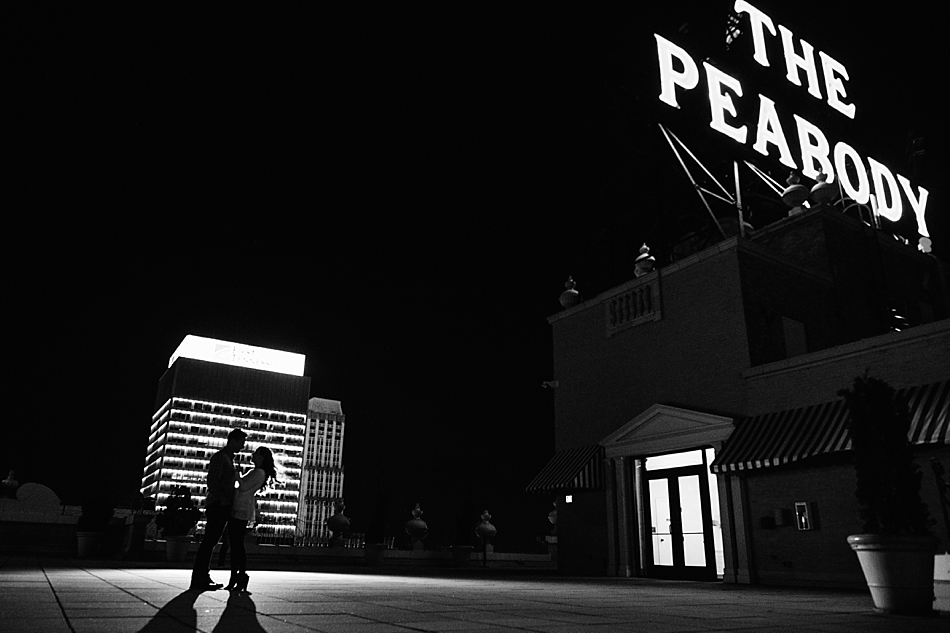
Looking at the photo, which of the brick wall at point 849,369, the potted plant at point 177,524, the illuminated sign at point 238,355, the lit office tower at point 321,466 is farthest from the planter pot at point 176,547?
the lit office tower at point 321,466

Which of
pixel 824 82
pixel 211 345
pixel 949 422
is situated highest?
pixel 211 345

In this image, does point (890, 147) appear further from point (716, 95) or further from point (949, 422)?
point (949, 422)

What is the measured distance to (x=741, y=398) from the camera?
1577 centimetres

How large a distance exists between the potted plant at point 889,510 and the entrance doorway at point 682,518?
8810 mm

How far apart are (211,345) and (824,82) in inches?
5799

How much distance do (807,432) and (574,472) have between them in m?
6.81

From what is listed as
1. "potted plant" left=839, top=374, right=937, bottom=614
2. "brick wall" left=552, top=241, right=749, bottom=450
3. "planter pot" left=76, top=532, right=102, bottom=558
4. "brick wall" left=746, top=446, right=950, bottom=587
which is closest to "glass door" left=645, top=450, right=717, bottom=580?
"brick wall" left=746, top=446, right=950, bottom=587

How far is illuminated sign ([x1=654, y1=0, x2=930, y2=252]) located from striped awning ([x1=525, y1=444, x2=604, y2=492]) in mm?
10560

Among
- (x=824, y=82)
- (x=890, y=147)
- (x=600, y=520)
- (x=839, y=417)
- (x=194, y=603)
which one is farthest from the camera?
(x=890, y=147)

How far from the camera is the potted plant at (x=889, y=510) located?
687cm

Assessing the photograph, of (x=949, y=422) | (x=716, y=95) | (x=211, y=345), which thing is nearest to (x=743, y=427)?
(x=949, y=422)

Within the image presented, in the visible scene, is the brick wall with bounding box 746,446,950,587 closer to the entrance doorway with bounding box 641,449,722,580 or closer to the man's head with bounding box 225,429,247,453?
the entrance doorway with bounding box 641,449,722,580

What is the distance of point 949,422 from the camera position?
38.2ft

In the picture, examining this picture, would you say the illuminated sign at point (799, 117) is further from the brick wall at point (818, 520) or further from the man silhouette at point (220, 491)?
the man silhouette at point (220, 491)
